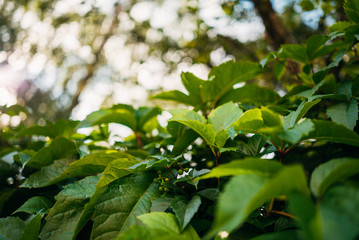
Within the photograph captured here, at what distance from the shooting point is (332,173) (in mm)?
534

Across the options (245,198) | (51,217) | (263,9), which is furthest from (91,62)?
(245,198)

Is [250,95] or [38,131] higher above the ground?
[38,131]

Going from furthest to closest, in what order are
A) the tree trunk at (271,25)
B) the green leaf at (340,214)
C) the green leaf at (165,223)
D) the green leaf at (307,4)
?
the tree trunk at (271,25), the green leaf at (307,4), the green leaf at (165,223), the green leaf at (340,214)

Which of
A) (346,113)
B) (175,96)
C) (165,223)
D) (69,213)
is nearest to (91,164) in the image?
(69,213)

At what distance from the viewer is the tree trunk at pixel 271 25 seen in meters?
2.31

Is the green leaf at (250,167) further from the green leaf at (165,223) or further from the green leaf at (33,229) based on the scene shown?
the green leaf at (33,229)

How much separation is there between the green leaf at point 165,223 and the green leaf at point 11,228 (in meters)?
0.57

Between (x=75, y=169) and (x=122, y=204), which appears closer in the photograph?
(x=122, y=204)

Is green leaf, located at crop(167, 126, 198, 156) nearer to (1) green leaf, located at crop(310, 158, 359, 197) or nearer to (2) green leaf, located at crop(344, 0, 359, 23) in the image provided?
(1) green leaf, located at crop(310, 158, 359, 197)

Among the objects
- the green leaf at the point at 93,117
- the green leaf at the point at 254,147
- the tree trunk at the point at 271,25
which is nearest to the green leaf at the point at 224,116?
the green leaf at the point at 254,147

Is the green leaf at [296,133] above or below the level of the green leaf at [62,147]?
above

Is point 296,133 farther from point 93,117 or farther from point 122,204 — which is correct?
point 93,117

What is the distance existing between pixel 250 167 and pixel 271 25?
2.25m

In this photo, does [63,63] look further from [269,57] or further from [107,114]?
[269,57]
